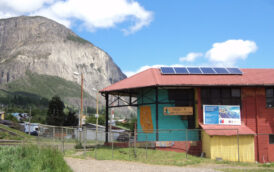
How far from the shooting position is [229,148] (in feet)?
76.0

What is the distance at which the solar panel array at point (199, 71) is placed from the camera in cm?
2786

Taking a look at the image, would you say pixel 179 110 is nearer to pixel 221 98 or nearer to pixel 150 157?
pixel 221 98

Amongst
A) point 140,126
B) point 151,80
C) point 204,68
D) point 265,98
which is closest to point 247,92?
point 265,98

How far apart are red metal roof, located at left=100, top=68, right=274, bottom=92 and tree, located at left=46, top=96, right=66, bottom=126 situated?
148 feet

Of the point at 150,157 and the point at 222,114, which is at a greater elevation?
the point at 222,114

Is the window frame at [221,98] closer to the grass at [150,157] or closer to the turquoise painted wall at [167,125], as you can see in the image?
the turquoise painted wall at [167,125]

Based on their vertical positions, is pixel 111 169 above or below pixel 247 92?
below

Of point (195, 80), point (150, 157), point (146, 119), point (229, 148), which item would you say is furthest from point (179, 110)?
point (150, 157)

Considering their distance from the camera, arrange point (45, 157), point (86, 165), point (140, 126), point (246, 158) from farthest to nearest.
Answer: point (140, 126) → point (246, 158) → point (86, 165) → point (45, 157)

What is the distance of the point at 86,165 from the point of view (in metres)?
17.2

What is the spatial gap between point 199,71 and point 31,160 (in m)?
18.5

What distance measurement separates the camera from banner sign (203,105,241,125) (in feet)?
83.4

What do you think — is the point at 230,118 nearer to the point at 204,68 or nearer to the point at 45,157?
the point at 204,68

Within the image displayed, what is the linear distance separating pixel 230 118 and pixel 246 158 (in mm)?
3835
